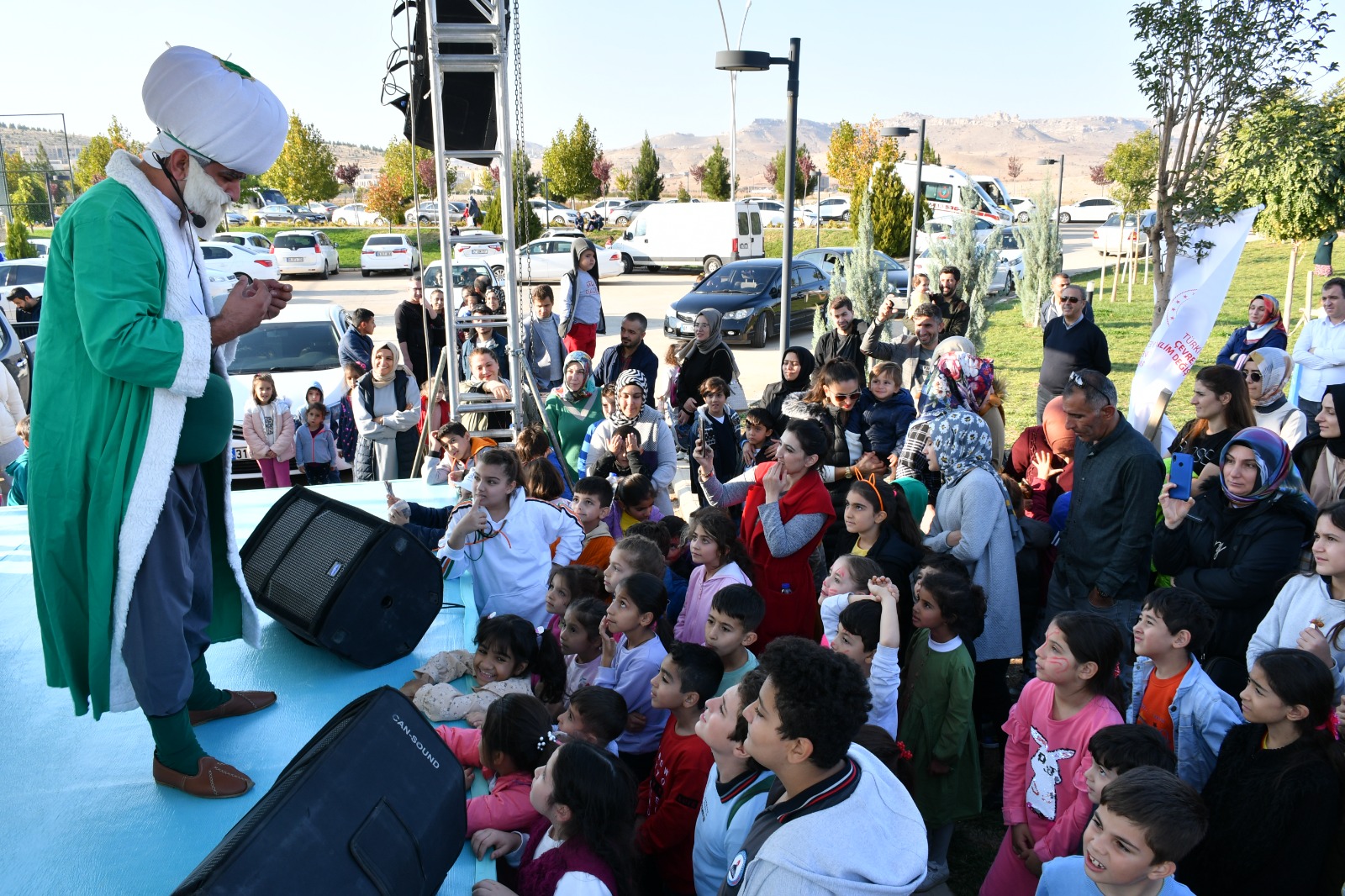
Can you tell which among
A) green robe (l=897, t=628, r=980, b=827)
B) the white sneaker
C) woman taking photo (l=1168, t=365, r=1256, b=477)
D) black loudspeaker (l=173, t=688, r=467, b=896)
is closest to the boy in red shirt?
black loudspeaker (l=173, t=688, r=467, b=896)

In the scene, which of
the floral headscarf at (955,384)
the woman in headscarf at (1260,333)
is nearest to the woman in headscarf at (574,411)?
the floral headscarf at (955,384)

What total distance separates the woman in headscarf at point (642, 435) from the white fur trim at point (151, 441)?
368 centimetres

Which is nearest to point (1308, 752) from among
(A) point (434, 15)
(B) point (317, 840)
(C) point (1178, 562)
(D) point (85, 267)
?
(C) point (1178, 562)

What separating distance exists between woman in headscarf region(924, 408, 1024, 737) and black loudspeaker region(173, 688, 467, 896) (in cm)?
260

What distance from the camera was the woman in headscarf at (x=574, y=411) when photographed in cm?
686

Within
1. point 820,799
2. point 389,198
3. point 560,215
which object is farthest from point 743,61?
point 389,198

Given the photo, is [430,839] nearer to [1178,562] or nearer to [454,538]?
[454,538]

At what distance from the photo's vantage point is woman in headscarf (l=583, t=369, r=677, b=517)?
20.2 feet

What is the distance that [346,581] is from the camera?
346cm

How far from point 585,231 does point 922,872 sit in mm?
37697

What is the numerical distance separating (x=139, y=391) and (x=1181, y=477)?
4.11 metres

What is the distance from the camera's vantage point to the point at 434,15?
603cm

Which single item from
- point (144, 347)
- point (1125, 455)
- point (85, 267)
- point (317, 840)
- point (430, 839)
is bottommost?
point (430, 839)

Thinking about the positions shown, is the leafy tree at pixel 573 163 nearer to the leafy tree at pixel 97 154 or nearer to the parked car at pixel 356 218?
the parked car at pixel 356 218
